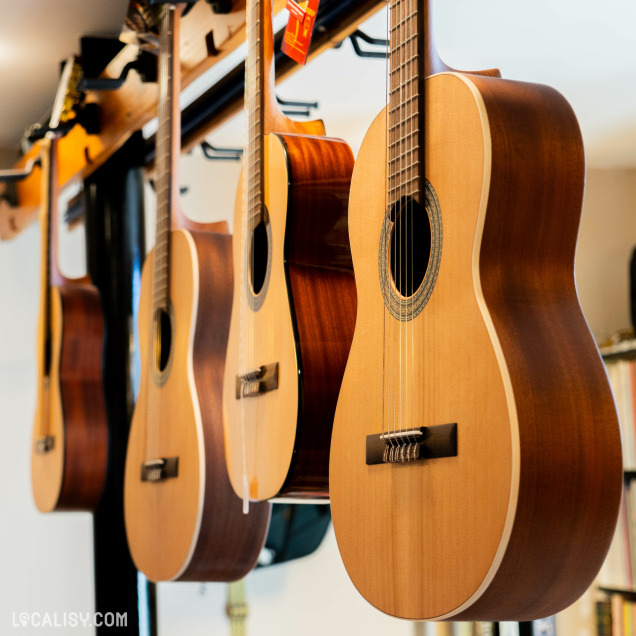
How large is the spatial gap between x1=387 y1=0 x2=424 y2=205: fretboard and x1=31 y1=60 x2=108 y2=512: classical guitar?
1685mm

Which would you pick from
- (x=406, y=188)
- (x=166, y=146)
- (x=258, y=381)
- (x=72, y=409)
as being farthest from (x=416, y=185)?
(x=72, y=409)

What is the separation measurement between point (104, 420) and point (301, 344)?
4.73 ft

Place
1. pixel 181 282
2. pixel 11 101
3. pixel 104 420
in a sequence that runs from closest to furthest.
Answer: pixel 181 282
pixel 104 420
pixel 11 101

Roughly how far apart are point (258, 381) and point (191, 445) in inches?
14.0

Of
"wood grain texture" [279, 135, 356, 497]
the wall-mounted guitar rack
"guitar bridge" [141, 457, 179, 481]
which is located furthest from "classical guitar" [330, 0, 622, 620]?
the wall-mounted guitar rack

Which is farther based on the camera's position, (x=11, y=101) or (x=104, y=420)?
(x=11, y=101)

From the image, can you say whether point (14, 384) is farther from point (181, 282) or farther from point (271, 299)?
point (271, 299)

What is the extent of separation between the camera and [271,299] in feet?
4.65

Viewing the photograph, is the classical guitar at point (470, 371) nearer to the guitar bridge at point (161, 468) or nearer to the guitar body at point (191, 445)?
the guitar body at point (191, 445)

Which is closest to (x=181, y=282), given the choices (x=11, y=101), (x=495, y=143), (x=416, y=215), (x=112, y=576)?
(x=416, y=215)

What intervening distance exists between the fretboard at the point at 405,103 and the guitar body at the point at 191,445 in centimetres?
73

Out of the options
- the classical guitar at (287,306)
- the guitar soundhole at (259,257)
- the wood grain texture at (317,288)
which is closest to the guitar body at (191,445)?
the classical guitar at (287,306)

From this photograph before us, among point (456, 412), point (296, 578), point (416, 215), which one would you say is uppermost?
point (416, 215)

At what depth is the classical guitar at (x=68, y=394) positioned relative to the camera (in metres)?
2.56
